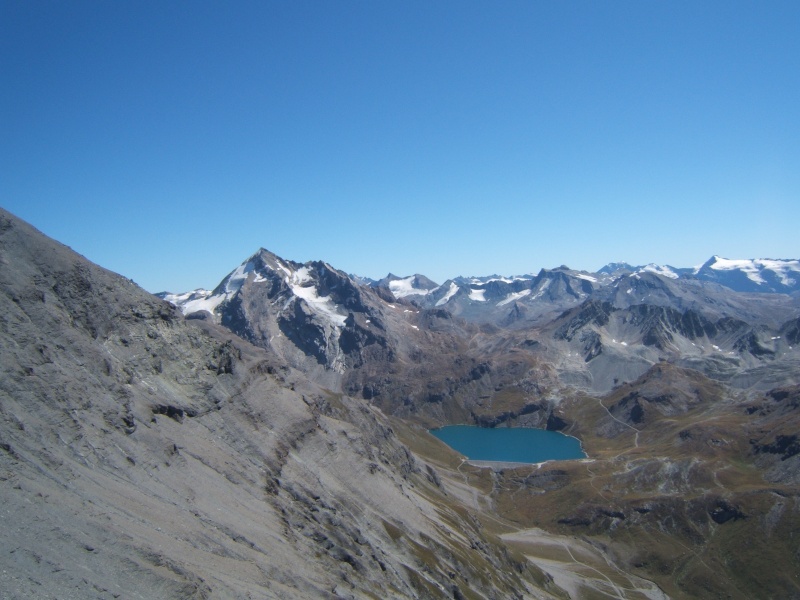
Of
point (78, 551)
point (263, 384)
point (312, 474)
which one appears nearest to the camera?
point (78, 551)

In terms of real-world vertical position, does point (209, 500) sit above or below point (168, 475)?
below

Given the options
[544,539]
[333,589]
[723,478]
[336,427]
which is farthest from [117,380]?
[723,478]

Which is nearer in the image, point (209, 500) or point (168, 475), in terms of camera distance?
point (168, 475)

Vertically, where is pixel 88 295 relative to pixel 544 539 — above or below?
above

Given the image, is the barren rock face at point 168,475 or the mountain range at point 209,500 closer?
the barren rock face at point 168,475

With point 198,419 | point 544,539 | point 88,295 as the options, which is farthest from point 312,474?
point 544,539

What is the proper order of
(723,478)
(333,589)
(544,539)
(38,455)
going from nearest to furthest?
1. (38,455)
2. (333,589)
3. (544,539)
4. (723,478)

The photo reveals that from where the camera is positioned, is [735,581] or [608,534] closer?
[735,581]

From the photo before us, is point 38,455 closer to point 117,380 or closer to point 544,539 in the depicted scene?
point 117,380

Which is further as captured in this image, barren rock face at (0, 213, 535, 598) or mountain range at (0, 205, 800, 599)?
mountain range at (0, 205, 800, 599)

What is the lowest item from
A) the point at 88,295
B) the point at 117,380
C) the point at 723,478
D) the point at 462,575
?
the point at 462,575
